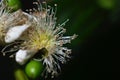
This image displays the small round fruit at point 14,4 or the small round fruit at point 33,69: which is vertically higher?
the small round fruit at point 14,4

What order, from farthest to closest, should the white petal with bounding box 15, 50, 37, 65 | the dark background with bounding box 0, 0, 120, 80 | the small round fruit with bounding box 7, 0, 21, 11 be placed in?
the small round fruit with bounding box 7, 0, 21, 11
the white petal with bounding box 15, 50, 37, 65
the dark background with bounding box 0, 0, 120, 80

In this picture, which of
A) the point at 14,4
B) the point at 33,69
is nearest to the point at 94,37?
the point at 33,69

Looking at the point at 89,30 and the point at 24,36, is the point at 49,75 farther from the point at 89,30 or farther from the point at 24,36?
the point at 89,30

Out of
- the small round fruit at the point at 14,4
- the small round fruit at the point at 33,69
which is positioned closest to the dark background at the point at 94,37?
the small round fruit at the point at 33,69

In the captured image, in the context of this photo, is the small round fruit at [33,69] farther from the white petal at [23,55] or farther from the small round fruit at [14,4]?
the small round fruit at [14,4]

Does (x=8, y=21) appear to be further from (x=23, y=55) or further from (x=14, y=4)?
(x=23, y=55)

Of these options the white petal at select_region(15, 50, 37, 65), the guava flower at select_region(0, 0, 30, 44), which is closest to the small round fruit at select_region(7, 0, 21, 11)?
the guava flower at select_region(0, 0, 30, 44)

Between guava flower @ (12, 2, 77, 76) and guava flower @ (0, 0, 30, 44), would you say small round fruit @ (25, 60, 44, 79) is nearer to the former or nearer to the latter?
guava flower @ (12, 2, 77, 76)
